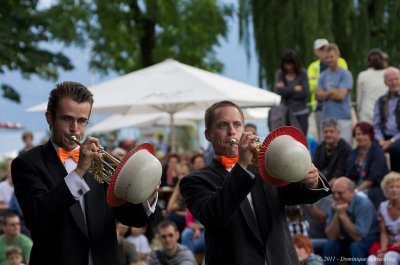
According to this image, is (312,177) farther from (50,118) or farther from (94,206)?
(50,118)

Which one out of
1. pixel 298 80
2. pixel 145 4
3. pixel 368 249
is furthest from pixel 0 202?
pixel 145 4

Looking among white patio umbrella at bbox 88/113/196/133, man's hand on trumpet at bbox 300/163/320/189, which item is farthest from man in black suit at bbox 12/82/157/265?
white patio umbrella at bbox 88/113/196/133

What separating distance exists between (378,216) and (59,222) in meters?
5.28

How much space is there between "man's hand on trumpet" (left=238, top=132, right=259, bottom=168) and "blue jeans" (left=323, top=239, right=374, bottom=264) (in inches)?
185

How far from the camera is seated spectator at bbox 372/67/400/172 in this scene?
367 inches

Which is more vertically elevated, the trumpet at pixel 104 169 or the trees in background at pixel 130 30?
the trees in background at pixel 130 30

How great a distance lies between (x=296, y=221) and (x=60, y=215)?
5.31 meters

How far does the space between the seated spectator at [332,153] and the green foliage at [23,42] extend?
34.9 ft

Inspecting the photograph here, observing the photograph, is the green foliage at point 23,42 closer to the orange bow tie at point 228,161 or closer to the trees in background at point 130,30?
the trees in background at point 130,30

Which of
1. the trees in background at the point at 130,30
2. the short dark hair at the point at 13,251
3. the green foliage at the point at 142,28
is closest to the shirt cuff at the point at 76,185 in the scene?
the short dark hair at the point at 13,251

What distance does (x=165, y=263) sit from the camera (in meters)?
8.43

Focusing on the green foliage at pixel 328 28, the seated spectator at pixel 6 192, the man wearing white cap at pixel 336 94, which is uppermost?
the green foliage at pixel 328 28

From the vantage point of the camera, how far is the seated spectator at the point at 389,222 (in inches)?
291

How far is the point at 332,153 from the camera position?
9.50 m
